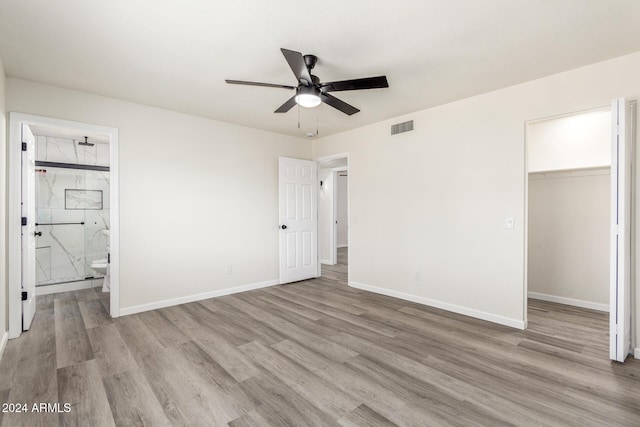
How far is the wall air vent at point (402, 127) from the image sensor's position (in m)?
4.29

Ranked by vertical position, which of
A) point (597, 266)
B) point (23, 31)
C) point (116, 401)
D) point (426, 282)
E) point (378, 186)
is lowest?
point (116, 401)

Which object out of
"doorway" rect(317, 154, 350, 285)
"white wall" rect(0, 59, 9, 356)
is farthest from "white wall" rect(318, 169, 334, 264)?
"white wall" rect(0, 59, 9, 356)

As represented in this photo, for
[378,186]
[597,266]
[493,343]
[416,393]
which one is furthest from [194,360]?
[597,266]

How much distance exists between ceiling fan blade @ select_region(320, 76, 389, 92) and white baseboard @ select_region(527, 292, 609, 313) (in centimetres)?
390

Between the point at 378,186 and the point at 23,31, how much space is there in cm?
412

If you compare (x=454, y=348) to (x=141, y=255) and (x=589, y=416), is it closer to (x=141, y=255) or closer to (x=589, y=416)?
(x=589, y=416)

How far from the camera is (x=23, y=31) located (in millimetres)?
2309

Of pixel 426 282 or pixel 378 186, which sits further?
pixel 378 186

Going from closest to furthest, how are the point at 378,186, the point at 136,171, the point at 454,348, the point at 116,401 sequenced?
the point at 116,401 < the point at 454,348 < the point at 136,171 < the point at 378,186

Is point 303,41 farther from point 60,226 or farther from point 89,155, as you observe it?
point 60,226

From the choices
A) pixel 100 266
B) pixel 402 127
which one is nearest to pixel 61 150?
pixel 100 266

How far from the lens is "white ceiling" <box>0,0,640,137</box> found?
6.78 ft

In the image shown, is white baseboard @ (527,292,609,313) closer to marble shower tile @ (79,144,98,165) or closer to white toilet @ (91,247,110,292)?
white toilet @ (91,247,110,292)

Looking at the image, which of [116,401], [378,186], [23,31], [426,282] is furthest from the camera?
[378,186]
